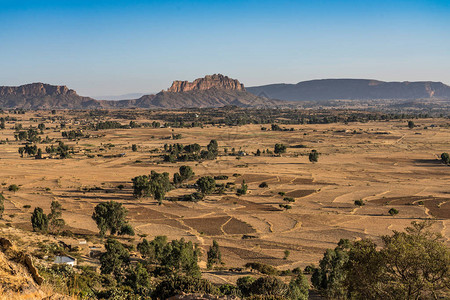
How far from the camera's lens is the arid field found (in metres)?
45.3

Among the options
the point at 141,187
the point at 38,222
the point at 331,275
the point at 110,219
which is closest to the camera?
the point at 331,275

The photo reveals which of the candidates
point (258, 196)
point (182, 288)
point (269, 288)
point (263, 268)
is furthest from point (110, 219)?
point (258, 196)

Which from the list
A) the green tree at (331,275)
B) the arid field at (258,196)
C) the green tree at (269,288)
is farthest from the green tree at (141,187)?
the green tree at (269,288)

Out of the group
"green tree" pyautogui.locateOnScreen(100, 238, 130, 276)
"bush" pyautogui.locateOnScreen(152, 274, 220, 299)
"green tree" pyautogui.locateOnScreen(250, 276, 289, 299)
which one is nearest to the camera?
"bush" pyautogui.locateOnScreen(152, 274, 220, 299)

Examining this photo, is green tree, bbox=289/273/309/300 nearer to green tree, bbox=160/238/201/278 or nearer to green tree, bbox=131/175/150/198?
green tree, bbox=160/238/201/278

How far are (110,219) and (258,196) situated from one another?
31.1 m

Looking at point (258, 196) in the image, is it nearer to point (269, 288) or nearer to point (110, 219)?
point (110, 219)

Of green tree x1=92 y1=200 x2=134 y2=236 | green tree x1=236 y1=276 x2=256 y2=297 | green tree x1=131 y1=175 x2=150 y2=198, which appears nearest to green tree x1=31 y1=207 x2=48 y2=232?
green tree x1=92 y1=200 x2=134 y2=236

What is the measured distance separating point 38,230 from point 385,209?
52.1m

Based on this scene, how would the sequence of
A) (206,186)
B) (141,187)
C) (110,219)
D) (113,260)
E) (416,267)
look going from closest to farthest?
(416,267) < (113,260) < (110,219) < (141,187) < (206,186)

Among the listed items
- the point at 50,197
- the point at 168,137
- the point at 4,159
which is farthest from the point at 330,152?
the point at 4,159

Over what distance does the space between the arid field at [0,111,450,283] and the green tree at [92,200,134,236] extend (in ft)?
6.41

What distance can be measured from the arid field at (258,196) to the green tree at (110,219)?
195 cm

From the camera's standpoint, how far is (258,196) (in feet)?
225
